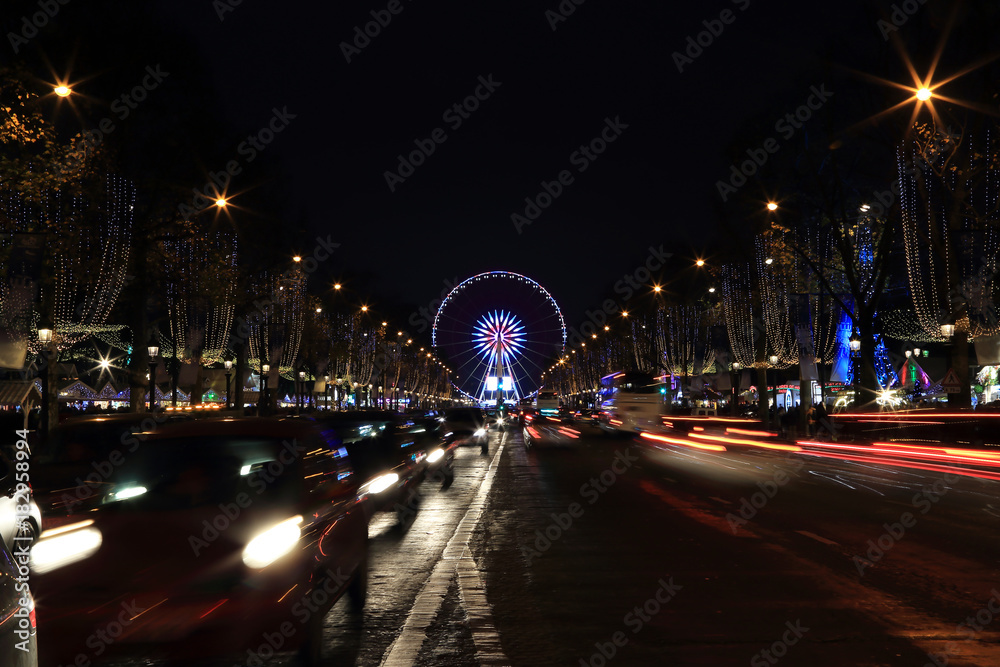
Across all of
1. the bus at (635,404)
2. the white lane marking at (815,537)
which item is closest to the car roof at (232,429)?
the white lane marking at (815,537)

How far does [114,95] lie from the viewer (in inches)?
1286

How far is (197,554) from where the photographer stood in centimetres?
621

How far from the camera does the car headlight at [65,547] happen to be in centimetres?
612

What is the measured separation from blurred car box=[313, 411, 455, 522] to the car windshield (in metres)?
4.48

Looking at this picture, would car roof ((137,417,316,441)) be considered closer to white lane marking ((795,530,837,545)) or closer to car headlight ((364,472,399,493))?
car headlight ((364,472,399,493))

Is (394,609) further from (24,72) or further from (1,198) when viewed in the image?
(1,198)

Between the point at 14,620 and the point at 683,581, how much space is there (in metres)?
7.38

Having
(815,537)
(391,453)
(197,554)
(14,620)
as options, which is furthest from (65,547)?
(391,453)

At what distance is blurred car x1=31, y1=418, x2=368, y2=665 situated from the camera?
593 centimetres

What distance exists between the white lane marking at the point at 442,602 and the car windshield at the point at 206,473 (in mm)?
1464

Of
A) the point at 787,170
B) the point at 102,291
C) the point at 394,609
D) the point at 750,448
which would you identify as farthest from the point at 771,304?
the point at 394,609

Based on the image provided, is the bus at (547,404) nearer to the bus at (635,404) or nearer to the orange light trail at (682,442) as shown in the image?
the bus at (635,404)

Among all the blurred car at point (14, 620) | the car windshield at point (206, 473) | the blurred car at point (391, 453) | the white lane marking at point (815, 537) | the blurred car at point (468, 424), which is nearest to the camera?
the blurred car at point (14, 620)

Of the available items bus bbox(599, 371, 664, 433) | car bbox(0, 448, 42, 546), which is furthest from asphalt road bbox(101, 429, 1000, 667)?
bus bbox(599, 371, 664, 433)
